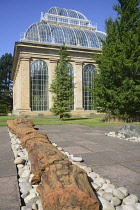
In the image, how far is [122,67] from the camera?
51.3 ft

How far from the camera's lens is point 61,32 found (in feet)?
102

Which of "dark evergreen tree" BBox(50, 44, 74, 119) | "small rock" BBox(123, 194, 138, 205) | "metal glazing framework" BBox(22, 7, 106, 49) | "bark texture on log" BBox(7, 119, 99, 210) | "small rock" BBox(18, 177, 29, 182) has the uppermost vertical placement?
"metal glazing framework" BBox(22, 7, 106, 49)

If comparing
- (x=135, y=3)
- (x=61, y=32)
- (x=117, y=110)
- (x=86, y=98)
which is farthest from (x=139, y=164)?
(x=61, y=32)

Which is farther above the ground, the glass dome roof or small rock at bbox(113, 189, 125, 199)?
the glass dome roof

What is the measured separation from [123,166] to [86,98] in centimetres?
2777

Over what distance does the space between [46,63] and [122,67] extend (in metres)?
15.5

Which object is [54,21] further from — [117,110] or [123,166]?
[123,166]

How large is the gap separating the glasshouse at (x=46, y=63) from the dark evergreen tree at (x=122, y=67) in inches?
336

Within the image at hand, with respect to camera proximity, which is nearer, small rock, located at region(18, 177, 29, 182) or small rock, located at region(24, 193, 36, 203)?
small rock, located at region(24, 193, 36, 203)

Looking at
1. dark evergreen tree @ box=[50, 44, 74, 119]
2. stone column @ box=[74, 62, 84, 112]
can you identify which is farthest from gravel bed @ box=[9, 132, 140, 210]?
stone column @ box=[74, 62, 84, 112]

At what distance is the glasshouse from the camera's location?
27.2 m

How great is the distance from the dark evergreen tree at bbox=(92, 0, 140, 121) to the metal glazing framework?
9528 mm

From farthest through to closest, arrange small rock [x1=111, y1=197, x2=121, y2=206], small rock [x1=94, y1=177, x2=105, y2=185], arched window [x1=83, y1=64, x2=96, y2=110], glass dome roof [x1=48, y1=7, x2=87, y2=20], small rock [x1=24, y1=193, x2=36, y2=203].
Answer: glass dome roof [x1=48, y1=7, x2=87, y2=20] < arched window [x1=83, y1=64, x2=96, y2=110] < small rock [x1=94, y1=177, x2=105, y2=185] < small rock [x1=24, y1=193, x2=36, y2=203] < small rock [x1=111, y1=197, x2=121, y2=206]

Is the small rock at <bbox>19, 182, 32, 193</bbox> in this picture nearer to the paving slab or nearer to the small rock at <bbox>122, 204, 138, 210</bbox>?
the paving slab
